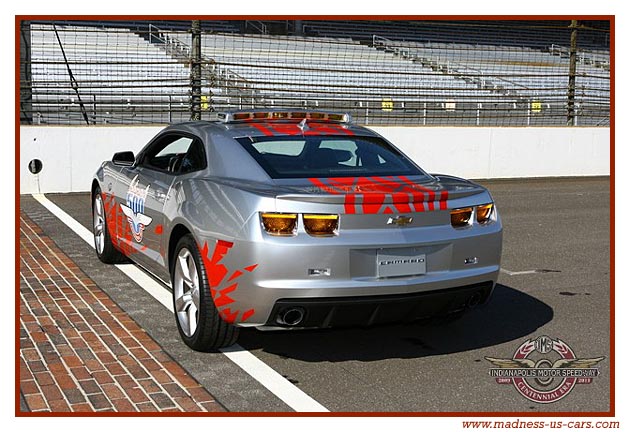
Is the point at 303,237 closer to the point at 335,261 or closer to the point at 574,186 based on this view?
the point at 335,261

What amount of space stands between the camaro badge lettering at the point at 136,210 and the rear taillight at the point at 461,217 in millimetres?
2279

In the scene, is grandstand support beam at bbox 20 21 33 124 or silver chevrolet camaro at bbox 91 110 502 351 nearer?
silver chevrolet camaro at bbox 91 110 502 351

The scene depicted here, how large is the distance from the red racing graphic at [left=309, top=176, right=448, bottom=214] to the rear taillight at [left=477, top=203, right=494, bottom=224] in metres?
0.30

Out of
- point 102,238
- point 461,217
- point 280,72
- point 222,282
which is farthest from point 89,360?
point 280,72

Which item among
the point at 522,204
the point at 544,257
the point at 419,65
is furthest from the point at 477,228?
the point at 419,65

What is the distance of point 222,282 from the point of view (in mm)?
4906

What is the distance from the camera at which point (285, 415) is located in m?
4.30

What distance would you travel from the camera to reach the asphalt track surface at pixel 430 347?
4.56 m

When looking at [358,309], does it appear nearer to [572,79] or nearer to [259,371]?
[259,371]

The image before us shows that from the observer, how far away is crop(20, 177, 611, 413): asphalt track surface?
15.0ft

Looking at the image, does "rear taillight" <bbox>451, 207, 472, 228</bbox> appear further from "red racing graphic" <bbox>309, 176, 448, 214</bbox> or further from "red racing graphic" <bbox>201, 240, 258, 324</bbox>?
"red racing graphic" <bbox>201, 240, 258, 324</bbox>

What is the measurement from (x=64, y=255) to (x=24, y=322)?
2440 millimetres

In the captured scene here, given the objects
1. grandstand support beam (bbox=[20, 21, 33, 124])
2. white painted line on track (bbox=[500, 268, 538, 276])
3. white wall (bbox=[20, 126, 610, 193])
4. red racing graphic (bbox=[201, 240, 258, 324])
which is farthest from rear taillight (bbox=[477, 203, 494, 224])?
grandstand support beam (bbox=[20, 21, 33, 124])

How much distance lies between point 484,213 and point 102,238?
4.02 meters
